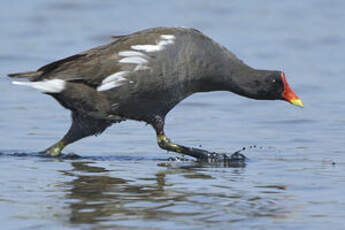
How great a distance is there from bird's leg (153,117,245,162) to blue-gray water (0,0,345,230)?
155 mm

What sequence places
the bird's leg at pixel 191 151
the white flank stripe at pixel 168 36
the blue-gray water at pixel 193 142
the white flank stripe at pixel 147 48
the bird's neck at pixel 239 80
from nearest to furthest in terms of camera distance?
the blue-gray water at pixel 193 142 < the white flank stripe at pixel 147 48 < the white flank stripe at pixel 168 36 < the bird's leg at pixel 191 151 < the bird's neck at pixel 239 80


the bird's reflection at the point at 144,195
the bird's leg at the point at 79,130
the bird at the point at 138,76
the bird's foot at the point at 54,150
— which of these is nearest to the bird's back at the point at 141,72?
the bird at the point at 138,76

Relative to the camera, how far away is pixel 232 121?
11.8 m

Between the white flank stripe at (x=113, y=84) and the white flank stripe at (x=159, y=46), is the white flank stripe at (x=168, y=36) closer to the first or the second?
the white flank stripe at (x=159, y=46)

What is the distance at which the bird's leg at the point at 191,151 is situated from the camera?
9.50 m

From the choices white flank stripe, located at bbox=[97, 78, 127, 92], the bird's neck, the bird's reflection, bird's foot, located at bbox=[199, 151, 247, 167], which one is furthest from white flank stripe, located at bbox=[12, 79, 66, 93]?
bird's foot, located at bbox=[199, 151, 247, 167]

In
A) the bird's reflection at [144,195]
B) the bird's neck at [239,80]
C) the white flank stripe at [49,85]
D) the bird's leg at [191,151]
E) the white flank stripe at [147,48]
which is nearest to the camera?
the bird's reflection at [144,195]

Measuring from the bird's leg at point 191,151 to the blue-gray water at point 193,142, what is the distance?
0.51 ft

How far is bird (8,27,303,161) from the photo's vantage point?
9.16 m

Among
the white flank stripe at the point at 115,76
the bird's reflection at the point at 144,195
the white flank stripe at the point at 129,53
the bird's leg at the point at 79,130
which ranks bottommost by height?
the bird's reflection at the point at 144,195

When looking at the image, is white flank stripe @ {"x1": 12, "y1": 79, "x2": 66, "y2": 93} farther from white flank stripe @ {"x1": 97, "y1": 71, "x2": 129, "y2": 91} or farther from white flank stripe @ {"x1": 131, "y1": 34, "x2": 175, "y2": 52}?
white flank stripe @ {"x1": 131, "y1": 34, "x2": 175, "y2": 52}

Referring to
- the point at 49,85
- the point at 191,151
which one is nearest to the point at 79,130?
the point at 49,85

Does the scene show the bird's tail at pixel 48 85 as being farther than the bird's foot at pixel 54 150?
No

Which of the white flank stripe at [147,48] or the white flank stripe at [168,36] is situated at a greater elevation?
the white flank stripe at [168,36]
